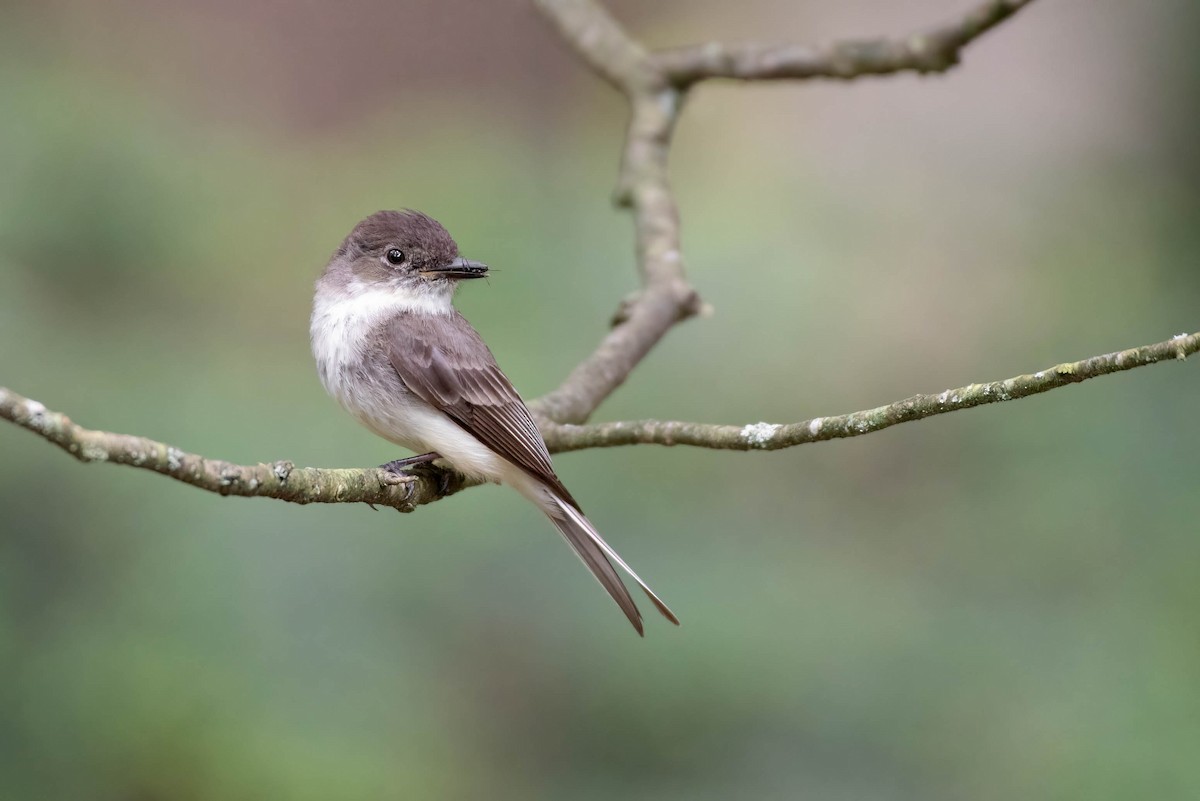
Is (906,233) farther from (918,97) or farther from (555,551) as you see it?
(555,551)

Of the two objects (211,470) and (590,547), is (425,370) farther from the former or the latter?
(211,470)

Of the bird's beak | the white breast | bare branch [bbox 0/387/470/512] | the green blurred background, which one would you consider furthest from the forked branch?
the green blurred background

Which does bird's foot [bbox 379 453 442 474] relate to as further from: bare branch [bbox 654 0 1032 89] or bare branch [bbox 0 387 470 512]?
bare branch [bbox 654 0 1032 89]

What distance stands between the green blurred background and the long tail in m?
0.92

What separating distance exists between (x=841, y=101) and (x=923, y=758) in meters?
4.75

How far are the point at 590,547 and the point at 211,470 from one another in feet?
5.18

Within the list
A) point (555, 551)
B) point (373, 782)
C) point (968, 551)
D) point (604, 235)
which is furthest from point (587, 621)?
point (604, 235)

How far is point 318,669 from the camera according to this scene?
174 inches

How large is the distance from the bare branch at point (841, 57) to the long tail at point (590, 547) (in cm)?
244

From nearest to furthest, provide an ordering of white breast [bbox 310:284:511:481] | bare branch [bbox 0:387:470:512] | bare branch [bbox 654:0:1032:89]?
bare branch [bbox 0:387:470:512] → white breast [bbox 310:284:511:481] → bare branch [bbox 654:0:1032:89]

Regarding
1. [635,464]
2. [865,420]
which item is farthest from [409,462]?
[635,464]

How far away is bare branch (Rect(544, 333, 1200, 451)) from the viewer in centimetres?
237

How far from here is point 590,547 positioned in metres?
3.76

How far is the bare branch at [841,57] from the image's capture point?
482cm
